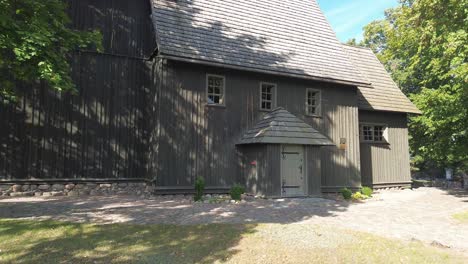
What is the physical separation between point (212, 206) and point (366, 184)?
10.7 m

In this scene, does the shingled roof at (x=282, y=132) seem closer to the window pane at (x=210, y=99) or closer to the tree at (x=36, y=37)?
the window pane at (x=210, y=99)

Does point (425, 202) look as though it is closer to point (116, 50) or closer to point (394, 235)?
point (394, 235)

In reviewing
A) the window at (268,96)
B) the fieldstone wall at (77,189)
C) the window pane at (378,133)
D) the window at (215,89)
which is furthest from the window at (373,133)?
the fieldstone wall at (77,189)

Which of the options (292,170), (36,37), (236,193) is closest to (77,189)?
(236,193)

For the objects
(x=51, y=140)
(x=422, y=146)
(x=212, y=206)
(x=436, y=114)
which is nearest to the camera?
(x=212, y=206)

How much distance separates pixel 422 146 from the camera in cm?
2289

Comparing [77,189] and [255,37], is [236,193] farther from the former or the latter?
[255,37]

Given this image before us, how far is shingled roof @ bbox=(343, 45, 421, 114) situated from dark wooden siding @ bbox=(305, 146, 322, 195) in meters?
5.45

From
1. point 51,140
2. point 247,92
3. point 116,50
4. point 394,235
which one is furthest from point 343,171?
point 51,140

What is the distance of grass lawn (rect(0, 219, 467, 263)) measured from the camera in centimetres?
669

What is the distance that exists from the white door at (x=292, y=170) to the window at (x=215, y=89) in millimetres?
3393

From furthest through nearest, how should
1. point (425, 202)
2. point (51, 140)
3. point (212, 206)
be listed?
point (425, 202)
point (51, 140)
point (212, 206)

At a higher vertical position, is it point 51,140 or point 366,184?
point 51,140

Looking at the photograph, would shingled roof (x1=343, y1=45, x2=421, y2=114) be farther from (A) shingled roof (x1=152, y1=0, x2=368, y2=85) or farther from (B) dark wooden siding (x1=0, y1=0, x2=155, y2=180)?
(B) dark wooden siding (x1=0, y1=0, x2=155, y2=180)
